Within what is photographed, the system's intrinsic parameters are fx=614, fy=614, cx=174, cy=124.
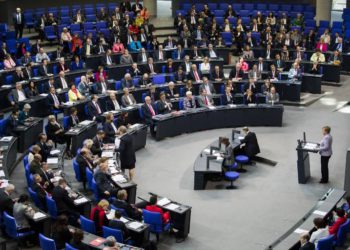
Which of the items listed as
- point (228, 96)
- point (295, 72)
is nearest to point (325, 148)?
point (228, 96)

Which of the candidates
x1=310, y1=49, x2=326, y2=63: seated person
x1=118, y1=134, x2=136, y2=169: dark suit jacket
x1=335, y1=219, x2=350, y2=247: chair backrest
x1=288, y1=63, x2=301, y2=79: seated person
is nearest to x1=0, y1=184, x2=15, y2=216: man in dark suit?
x1=118, y1=134, x2=136, y2=169: dark suit jacket

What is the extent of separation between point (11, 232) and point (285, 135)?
10.4m

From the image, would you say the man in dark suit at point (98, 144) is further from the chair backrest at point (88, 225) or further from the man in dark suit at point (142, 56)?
the man in dark suit at point (142, 56)

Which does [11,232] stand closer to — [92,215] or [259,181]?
[92,215]

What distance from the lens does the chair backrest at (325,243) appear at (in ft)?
35.2

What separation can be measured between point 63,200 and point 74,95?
772 centimetres

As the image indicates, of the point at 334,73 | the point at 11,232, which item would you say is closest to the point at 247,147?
the point at 11,232

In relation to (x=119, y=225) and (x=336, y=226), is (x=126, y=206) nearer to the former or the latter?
(x=119, y=225)

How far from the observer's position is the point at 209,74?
930 inches

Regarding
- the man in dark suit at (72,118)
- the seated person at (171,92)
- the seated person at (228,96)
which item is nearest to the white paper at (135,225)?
the man in dark suit at (72,118)

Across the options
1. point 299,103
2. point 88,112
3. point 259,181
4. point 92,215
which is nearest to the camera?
point 92,215

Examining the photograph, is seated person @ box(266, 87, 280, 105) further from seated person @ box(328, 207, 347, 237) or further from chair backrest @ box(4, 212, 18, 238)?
chair backrest @ box(4, 212, 18, 238)

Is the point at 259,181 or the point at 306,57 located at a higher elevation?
the point at 306,57

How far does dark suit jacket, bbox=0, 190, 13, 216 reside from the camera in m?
12.6
